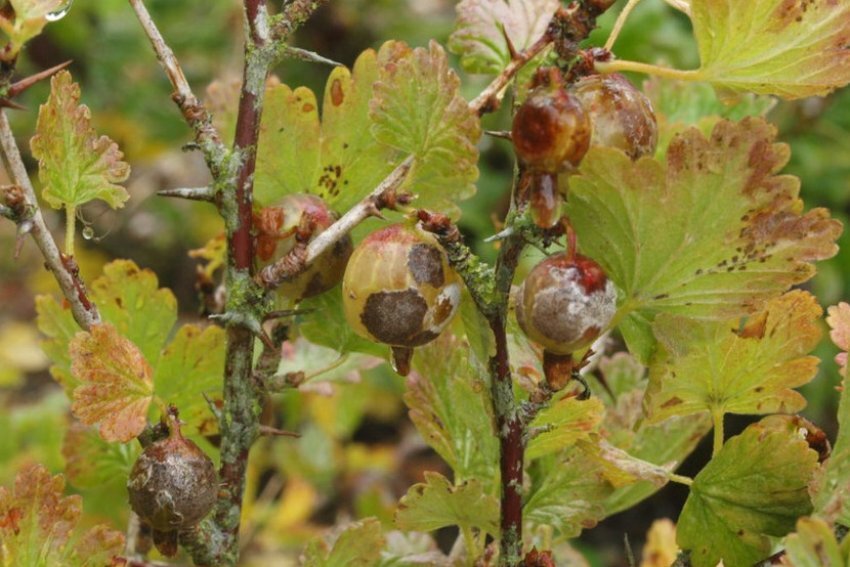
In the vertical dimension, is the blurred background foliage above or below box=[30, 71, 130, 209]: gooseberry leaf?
below

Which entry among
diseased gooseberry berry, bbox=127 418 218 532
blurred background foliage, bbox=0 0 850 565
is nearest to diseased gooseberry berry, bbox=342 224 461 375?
diseased gooseberry berry, bbox=127 418 218 532

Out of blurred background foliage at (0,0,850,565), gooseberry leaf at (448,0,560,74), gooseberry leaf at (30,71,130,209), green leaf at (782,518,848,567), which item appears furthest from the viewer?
blurred background foliage at (0,0,850,565)

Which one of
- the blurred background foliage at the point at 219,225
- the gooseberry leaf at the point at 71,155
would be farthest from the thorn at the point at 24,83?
the blurred background foliage at the point at 219,225

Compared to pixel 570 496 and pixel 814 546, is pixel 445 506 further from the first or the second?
pixel 814 546

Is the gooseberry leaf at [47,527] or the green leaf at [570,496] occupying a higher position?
the gooseberry leaf at [47,527]

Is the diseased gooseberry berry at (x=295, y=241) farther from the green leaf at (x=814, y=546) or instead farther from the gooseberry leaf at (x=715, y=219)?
the green leaf at (x=814, y=546)

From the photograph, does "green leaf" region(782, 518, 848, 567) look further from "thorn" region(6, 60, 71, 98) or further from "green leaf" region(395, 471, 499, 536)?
"thorn" region(6, 60, 71, 98)

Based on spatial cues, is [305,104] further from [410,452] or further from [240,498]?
[410,452]

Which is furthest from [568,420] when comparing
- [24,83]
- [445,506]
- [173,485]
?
[24,83]
